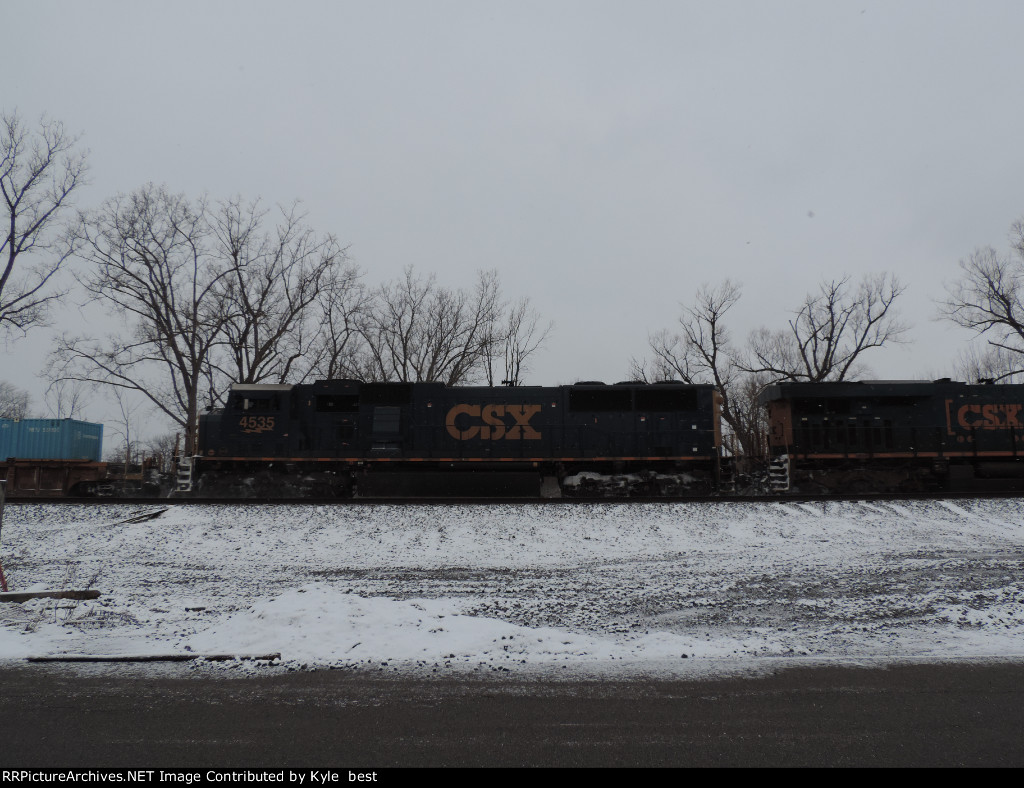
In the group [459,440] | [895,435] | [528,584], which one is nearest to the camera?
[528,584]

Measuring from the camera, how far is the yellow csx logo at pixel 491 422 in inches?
722

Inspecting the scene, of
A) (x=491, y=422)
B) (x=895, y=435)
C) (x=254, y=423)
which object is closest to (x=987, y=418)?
(x=895, y=435)

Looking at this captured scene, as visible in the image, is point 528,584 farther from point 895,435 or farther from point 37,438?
point 37,438

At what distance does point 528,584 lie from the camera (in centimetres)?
823

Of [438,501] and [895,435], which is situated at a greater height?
[895,435]

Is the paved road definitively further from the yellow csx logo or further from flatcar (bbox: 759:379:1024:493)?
flatcar (bbox: 759:379:1024:493)

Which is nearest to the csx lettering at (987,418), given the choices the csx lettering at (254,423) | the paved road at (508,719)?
the paved road at (508,719)

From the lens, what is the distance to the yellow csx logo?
18344 millimetres

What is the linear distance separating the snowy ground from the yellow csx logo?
391cm

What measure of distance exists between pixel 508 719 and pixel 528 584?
4341 millimetres

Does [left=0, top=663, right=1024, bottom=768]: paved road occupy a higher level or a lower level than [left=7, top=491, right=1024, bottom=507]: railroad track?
lower

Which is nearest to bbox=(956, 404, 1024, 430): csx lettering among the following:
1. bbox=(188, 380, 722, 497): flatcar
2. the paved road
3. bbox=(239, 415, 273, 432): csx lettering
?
bbox=(188, 380, 722, 497): flatcar
